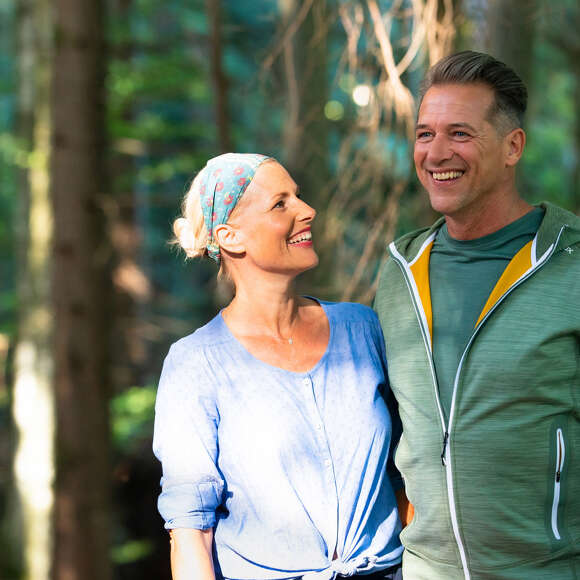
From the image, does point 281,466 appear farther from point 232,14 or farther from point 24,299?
point 232,14

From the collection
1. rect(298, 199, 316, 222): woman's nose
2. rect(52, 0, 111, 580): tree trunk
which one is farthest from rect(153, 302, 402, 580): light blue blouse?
rect(52, 0, 111, 580): tree trunk

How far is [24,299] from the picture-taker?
330 inches

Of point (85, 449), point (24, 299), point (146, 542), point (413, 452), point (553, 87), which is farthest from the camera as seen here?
point (553, 87)

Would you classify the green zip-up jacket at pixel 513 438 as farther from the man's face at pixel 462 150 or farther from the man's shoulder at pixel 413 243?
the man's shoulder at pixel 413 243

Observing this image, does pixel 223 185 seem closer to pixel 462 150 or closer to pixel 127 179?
pixel 462 150

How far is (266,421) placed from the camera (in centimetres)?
212

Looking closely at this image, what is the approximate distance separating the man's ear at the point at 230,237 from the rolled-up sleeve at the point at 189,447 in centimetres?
32

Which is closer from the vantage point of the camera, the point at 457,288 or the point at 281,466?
the point at 281,466

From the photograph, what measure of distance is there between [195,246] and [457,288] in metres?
0.75

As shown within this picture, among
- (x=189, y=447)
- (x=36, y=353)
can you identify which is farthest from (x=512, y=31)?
(x=36, y=353)

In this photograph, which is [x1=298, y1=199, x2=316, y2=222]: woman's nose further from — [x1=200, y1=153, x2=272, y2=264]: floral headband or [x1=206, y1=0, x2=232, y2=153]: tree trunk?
[x1=206, y1=0, x2=232, y2=153]: tree trunk

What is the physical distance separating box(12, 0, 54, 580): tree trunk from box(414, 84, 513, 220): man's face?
6.30 meters

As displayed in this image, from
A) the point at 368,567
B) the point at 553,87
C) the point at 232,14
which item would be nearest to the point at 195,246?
the point at 368,567

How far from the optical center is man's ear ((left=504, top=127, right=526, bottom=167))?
2312 millimetres
